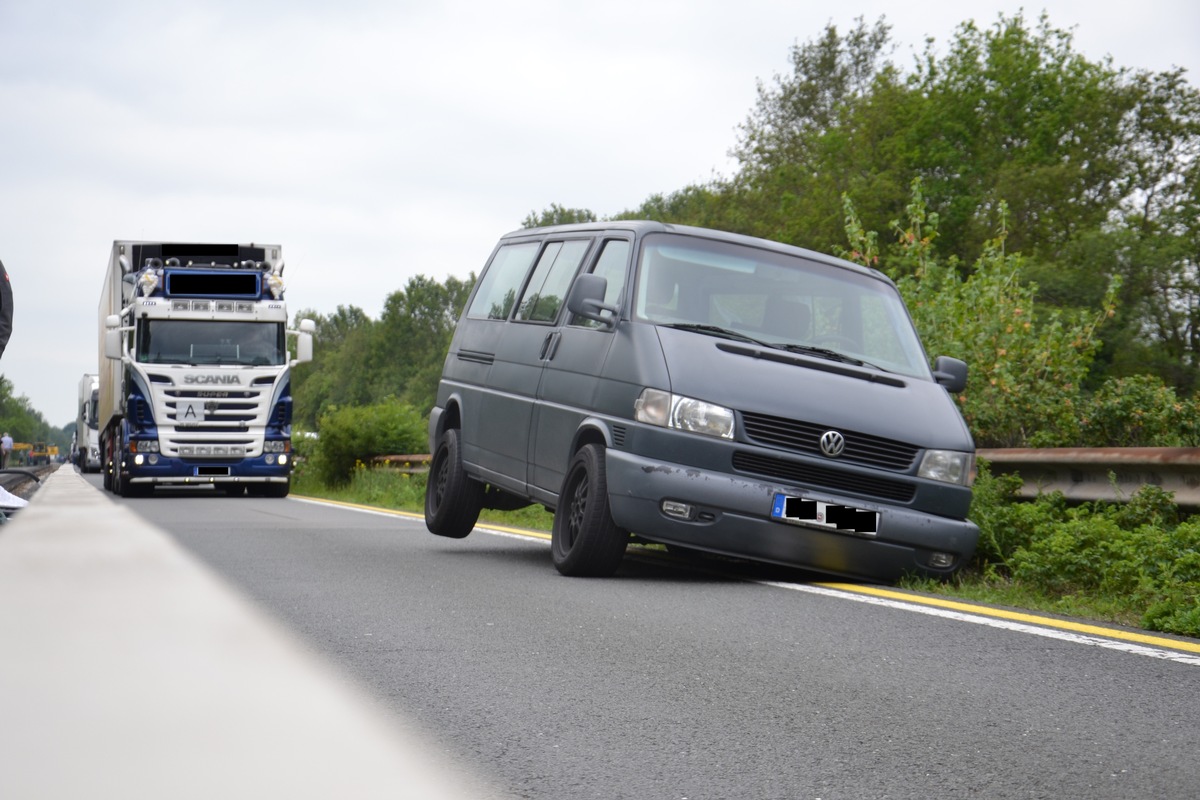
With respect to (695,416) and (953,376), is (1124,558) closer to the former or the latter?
(953,376)

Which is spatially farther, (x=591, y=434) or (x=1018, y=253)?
(x=1018, y=253)

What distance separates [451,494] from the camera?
1055 cm

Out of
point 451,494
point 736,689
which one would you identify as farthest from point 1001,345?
point 736,689

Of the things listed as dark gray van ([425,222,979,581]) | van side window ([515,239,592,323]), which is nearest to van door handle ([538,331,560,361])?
dark gray van ([425,222,979,581])

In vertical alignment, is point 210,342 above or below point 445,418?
above

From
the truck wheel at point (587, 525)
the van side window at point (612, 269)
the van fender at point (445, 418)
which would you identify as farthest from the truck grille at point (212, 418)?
the truck wheel at point (587, 525)

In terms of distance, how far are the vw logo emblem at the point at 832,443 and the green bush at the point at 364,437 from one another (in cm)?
1869

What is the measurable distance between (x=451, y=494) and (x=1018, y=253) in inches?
291

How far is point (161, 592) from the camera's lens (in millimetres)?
7320

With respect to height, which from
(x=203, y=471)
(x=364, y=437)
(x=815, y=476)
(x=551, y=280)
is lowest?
(x=203, y=471)

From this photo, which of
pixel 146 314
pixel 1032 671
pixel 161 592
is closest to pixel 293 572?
pixel 161 592

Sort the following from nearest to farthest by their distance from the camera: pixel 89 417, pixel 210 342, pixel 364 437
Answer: pixel 210 342 < pixel 364 437 < pixel 89 417

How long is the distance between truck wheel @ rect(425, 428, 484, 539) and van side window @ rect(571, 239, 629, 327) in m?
1.89

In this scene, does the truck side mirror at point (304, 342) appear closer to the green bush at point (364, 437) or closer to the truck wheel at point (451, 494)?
the green bush at point (364, 437)
